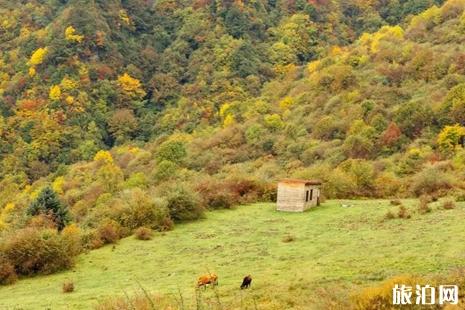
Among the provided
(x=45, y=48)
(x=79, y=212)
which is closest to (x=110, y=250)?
(x=79, y=212)

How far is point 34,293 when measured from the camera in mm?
22219

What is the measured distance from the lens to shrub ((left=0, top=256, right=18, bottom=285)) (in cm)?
2523

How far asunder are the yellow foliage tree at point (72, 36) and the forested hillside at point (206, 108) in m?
0.49

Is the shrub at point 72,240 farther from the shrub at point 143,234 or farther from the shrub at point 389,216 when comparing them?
the shrub at point 389,216

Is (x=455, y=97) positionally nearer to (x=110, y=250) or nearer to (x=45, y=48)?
(x=110, y=250)

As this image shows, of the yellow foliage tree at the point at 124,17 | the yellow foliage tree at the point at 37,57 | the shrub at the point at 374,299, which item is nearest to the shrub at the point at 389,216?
the shrub at the point at 374,299

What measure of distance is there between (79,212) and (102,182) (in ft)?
59.5

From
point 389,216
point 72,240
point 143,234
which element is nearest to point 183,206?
point 143,234

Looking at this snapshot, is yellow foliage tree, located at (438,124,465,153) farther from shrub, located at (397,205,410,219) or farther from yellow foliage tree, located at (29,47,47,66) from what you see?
yellow foliage tree, located at (29,47,47,66)

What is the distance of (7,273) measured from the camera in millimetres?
25359

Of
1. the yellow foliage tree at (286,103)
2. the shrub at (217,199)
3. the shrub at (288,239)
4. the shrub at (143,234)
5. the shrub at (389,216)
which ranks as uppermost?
the yellow foliage tree at (286,103)

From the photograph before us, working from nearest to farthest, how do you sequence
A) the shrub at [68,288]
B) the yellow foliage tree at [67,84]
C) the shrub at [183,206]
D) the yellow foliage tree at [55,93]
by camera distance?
the shrub at [68,288]
the shrub at [183,206]
the yellow foliage tree at [55,93]
the yellow foliage tree at [67,84]

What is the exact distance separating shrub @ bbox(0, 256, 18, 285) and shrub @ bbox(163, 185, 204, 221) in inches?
442

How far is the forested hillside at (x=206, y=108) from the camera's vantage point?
39.6 m
